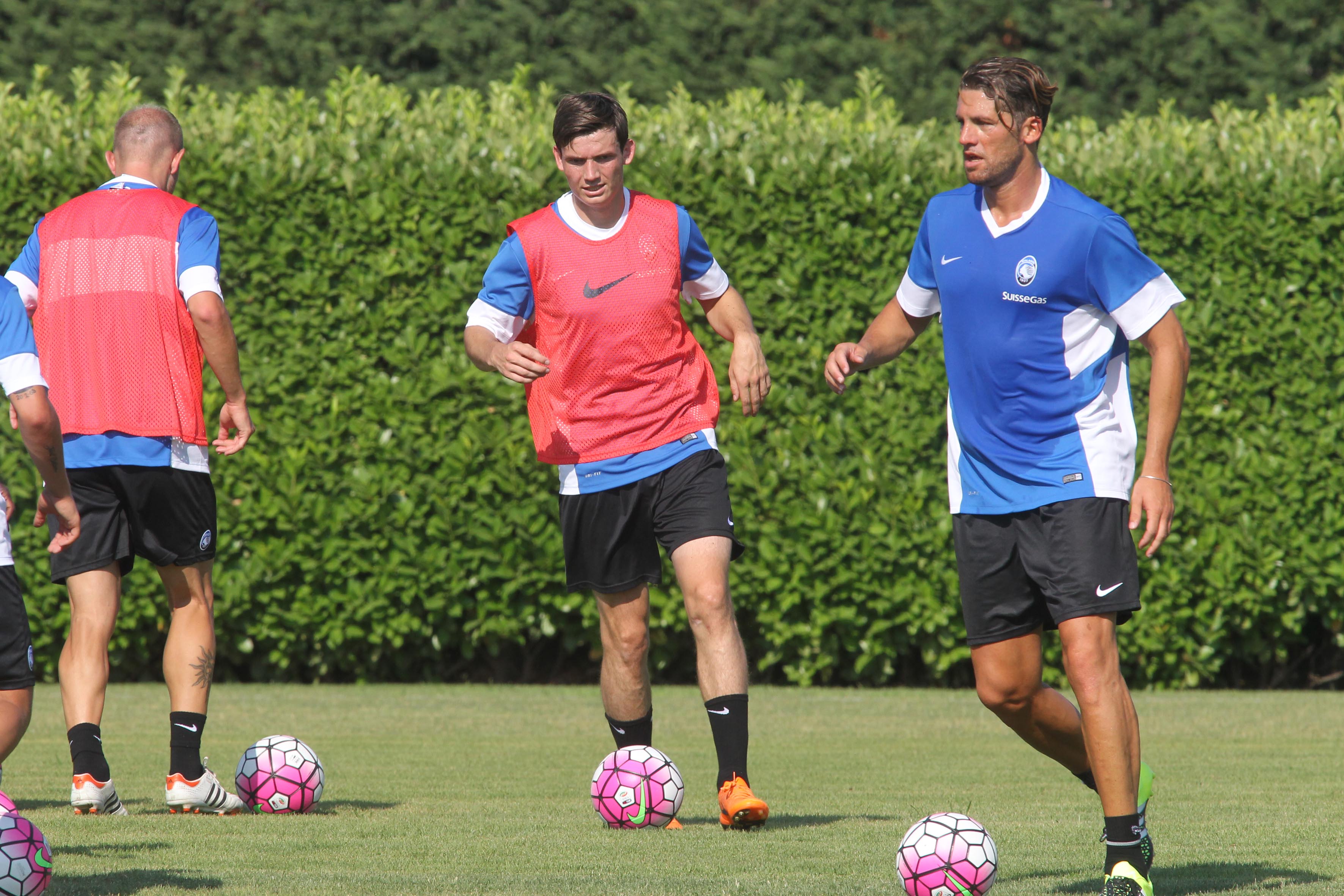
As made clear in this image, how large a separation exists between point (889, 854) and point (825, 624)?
4.95 meters

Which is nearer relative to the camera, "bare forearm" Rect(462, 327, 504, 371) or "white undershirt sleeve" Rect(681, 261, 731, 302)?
"bare forearm" Rect(462, 327, 504, 371)

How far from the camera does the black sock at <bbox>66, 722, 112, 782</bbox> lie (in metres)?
5.41

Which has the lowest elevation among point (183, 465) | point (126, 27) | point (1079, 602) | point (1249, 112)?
point (1079, 602)

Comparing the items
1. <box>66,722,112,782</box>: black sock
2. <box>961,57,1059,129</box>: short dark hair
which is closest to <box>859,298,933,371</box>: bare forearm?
<box>961,57,1059,129</box>: short dark hair

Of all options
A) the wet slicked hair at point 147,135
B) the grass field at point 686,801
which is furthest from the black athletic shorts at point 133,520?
the wet slicked hair at point 147,135

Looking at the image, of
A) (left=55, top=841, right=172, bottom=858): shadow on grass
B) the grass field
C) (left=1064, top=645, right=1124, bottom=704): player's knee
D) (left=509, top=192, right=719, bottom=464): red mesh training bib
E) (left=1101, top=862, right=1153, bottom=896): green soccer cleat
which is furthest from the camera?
(left=509, top=192, right=719, bottom=464): red mesh training bib

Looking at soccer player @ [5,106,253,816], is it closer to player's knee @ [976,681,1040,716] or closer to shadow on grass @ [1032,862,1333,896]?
player's knee @ [976,681,1040,716]

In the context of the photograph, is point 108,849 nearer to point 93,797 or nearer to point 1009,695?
point 93,797

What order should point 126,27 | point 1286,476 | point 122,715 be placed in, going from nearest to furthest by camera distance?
point 122,715 < point 1286,476 < point 126,27

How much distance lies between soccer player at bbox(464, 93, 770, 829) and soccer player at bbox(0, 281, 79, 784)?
1.72 m

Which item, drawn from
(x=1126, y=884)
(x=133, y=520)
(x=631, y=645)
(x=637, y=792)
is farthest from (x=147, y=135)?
(x=1126, y=884)

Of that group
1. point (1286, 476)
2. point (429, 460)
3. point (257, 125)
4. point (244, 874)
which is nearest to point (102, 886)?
point (244, 874)

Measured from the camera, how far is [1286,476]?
9.42 m

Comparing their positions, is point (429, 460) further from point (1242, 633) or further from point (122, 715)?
point (1242, 633)
